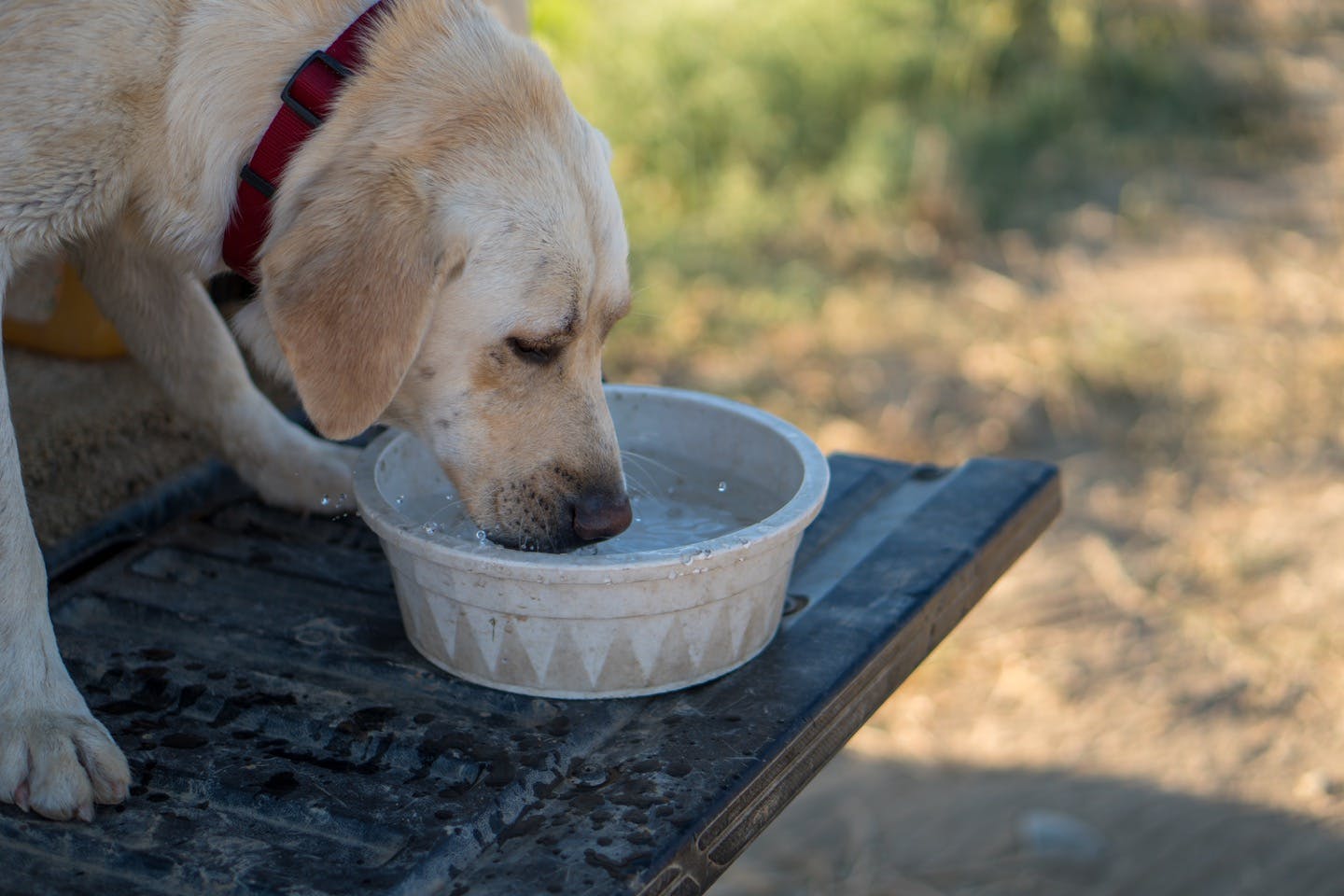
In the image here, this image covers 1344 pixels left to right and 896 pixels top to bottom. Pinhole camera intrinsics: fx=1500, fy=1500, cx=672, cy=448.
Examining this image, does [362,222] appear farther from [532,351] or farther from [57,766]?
[57,766]

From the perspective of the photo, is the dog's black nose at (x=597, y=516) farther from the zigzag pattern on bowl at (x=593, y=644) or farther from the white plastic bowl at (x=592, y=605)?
the zigzag pattern on bowl at (x=593, y=644)

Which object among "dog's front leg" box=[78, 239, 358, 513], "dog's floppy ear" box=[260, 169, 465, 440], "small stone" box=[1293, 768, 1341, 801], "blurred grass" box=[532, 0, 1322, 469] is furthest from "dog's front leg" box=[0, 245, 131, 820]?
"blurred grass" box=[532, 0, 1322, 469]

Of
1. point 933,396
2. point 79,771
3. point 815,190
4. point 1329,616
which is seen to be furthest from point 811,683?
point 815,190

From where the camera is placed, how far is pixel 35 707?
6.86ft

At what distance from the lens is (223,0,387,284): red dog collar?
2.30 meters

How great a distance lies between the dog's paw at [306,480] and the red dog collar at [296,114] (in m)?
0.69

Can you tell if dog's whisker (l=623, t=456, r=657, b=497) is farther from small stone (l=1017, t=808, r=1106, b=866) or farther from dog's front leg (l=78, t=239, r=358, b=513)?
small stone (l=1017, t=808, r=1106, b=866)

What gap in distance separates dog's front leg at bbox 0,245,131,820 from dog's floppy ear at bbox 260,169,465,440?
438mm

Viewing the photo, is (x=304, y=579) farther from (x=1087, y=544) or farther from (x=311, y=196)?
(x=1087, y=544)

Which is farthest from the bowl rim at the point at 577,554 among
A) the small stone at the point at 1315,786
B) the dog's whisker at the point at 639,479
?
the small stone at the point at 1315,786

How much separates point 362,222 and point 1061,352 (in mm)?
3821

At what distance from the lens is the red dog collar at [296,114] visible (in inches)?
90.7

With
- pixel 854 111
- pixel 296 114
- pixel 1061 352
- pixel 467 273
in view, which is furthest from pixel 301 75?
pixel 854 111

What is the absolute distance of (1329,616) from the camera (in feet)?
14.0
